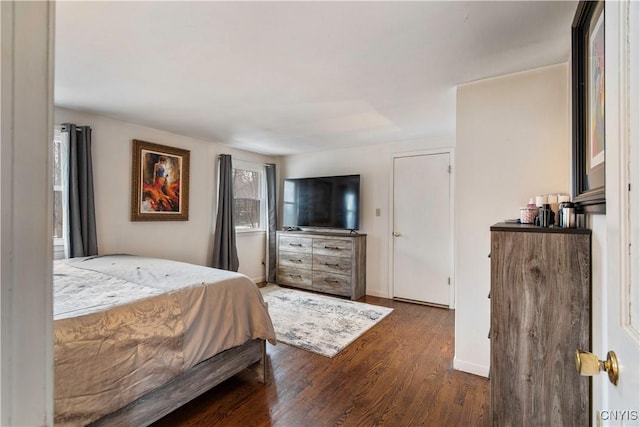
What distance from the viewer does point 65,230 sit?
9.25 ft

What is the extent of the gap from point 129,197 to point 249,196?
1844mm

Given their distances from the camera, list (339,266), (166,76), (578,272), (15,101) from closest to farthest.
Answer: (15,101) → (578,272) → (166,76) → (339,266)

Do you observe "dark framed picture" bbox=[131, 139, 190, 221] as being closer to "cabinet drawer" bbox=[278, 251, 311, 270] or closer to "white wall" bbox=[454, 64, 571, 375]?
"cabinet drawer" bbox=[278, 251, 311, 270]

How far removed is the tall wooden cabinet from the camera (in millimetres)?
1286

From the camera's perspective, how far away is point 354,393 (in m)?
1.96

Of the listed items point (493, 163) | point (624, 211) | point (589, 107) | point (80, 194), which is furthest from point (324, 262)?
point (624, 211)

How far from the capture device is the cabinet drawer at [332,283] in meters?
4.10

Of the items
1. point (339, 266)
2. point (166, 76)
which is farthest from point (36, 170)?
point (339, 266)

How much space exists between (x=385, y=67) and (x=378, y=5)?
615mm

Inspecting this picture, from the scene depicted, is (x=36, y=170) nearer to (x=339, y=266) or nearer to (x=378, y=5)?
(x=378, y=5)

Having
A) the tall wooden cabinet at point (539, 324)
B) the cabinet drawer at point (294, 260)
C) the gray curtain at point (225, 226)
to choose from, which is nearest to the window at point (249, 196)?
the gray curtain at point (225, 226)

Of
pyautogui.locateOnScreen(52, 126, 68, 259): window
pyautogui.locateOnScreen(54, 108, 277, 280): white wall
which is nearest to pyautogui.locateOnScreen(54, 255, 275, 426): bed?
pyautogui.locateOnScreen(52, 126, 68, 259): window

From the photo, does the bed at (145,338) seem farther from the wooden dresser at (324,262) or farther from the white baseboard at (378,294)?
the white baseboard at (378,294)

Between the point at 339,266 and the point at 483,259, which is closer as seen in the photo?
the point at 483,259
